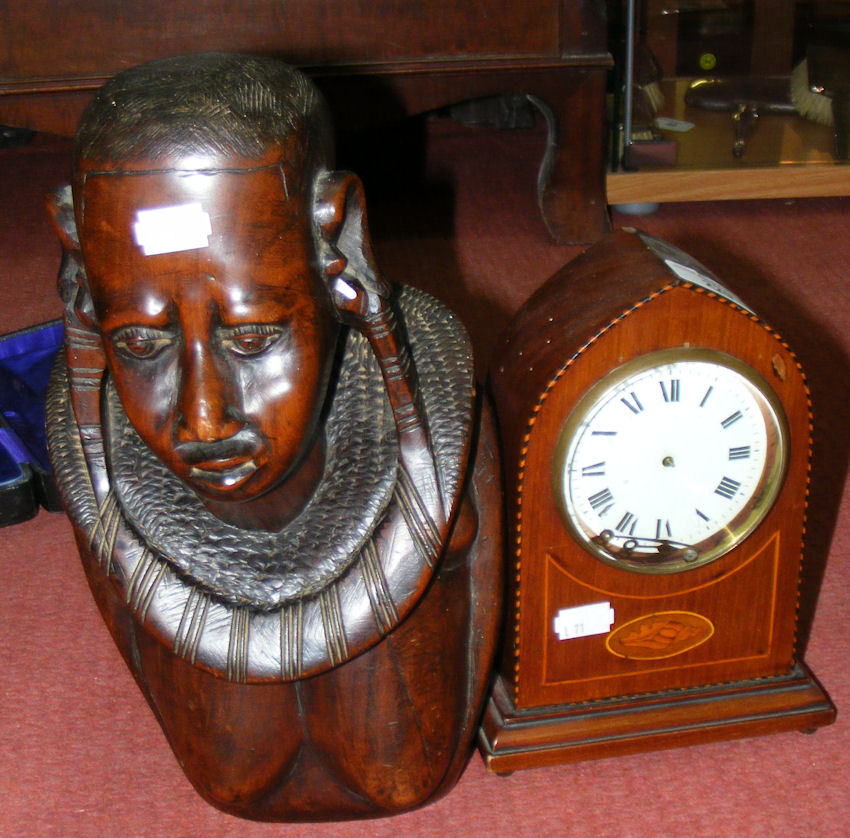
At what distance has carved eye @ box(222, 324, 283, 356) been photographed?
0.85 metres

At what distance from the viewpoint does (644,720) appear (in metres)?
1.18

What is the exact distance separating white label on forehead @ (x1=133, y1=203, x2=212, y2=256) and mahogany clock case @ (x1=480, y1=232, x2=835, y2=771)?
343mm

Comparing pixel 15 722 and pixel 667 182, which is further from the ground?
pixel 667 182

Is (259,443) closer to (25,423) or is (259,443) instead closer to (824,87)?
(25,423)

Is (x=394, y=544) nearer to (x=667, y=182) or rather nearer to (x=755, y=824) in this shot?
(x=755, y=824)

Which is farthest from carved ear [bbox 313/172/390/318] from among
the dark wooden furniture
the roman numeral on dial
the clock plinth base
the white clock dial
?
the dark wooden furniture

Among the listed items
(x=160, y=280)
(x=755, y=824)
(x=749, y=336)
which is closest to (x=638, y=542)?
(x=749, y=336)

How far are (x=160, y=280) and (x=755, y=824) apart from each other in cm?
80

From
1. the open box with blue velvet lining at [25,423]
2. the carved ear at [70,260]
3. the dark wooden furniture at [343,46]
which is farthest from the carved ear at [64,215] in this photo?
the dark wooden furniture at [343,46]

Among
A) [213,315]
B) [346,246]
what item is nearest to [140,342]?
[213,315]

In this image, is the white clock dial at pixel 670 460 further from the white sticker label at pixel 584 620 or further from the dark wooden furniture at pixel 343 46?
the dark wooden furniture at pixel 343 46

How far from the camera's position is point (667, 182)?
2.36m

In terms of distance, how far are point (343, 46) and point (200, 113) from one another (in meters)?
1.28

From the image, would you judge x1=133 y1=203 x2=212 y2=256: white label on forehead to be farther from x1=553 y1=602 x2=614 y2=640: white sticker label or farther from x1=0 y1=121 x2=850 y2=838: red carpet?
x1=0 y1=121 x2=850 y2=838: red carpet
